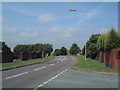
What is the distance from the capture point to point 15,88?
1152cm

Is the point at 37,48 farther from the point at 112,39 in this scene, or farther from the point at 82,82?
the point at 82,82

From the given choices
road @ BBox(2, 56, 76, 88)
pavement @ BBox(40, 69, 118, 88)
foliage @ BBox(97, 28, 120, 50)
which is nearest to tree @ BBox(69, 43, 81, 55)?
foliage @ BBox(97, 28, 120, 50)

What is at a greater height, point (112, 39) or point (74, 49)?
point (112, 39)

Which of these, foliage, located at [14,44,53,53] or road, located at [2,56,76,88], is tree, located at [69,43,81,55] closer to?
foliage, located at [14,44,53,53]

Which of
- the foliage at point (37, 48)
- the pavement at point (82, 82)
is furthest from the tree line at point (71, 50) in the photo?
the pavement at point (82, 82)

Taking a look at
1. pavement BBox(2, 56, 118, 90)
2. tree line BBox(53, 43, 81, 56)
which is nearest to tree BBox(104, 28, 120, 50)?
pavement BBox(2, 56, 118, 90)

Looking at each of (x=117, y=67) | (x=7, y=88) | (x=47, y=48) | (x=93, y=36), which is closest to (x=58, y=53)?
(x=47, y=48)

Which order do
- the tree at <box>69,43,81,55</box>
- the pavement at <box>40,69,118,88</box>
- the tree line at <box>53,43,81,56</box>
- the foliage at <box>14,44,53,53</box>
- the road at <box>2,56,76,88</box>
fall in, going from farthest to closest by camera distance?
the foliage at <box>14,44,53,53</box> → the tree at <box>69,43,81,55</box> → the tree line at <box>53,43,81,56</box> → the road at <box>2,56,76,88</box> → the pavement at <box>40,69,118,88</box>

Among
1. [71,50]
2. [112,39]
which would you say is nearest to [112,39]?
[112,39]

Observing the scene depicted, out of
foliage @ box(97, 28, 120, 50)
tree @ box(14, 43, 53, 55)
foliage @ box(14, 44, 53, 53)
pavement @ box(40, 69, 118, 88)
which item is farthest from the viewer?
foliage @ box(14, 44, 53, 53)

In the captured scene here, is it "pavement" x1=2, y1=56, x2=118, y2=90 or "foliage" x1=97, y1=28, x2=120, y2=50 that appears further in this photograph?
"foliage" x1=97, y1=28, x2=120, y2=50

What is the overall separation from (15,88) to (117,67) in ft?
47.7

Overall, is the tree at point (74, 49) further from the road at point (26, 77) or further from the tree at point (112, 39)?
the road at point (26, 77)

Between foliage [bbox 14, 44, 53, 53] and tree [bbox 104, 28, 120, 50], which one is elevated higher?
tree [bbox 104, 28, 120, 50]
